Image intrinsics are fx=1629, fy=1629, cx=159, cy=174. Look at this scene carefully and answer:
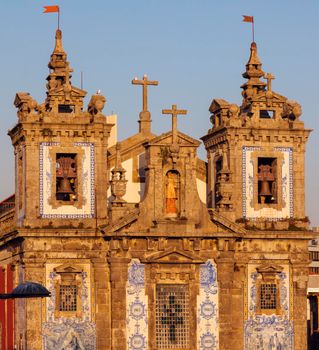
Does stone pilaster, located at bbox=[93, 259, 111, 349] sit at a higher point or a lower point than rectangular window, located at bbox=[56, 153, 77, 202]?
lower

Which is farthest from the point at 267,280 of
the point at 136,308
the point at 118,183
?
the point at 118,183

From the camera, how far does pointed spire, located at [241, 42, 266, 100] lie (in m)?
72.6

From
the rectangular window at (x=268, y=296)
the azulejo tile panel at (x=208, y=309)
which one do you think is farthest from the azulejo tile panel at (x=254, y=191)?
the azulejo tile panel at (x=208, y=309)

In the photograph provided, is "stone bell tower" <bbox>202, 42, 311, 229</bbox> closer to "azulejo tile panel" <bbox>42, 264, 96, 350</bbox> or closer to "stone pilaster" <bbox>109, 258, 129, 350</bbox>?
"stone pilaster" <bbox>109, 258, 129, 350</bbox>

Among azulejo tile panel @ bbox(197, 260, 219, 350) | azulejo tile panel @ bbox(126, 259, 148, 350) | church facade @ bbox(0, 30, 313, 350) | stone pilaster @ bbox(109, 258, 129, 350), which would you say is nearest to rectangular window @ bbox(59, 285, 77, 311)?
church facade @ bbox(0, 30, 313, 350)

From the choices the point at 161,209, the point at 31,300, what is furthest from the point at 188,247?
the point at 31,300

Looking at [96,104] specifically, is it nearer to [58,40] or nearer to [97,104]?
[97,104]

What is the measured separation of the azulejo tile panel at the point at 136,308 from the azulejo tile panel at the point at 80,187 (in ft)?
10.0

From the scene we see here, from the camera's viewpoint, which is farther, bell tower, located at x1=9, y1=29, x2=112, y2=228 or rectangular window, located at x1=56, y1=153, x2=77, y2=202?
rectangular window, located at x1=56, y1=153, x2=77, y2=202

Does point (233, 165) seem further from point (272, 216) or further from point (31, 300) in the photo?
point (31, 300)

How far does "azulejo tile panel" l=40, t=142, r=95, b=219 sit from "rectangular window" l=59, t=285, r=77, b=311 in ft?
10.00

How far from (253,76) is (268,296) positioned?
9961mm

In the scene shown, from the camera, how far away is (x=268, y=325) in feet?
230

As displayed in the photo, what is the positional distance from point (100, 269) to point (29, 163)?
537 cm
